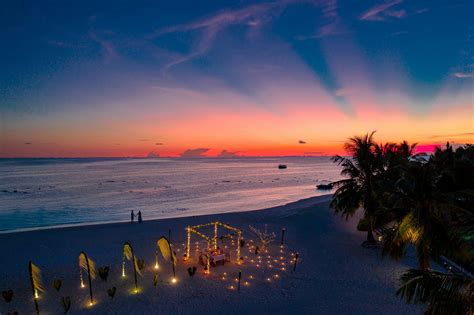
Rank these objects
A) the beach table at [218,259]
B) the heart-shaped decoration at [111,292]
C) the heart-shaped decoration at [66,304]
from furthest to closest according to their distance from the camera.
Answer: the beach table at [218,259]
the heart-shaped decoration at [111,292]
the heart-shaped decoration at [66,304]

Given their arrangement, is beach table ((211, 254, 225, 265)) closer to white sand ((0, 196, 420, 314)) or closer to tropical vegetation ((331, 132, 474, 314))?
white sand ((0, 196, 420, 314))

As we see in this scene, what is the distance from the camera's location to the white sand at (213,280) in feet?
39.2

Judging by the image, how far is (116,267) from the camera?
52.5 ft

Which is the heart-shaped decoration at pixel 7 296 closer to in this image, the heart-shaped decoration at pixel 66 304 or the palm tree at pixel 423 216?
the heart-shaped decoration at pixel 66 304

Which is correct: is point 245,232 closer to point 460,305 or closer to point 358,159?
point 358,159

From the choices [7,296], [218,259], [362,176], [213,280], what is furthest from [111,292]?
[362,176]

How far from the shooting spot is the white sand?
1194 centimetres

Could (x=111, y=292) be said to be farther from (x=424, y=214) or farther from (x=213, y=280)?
(x=424, y=214)

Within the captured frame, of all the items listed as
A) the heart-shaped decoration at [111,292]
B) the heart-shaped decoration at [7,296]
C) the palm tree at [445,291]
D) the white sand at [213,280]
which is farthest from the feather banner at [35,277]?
the palm tree at [445,291]

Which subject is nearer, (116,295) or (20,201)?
(116,295)

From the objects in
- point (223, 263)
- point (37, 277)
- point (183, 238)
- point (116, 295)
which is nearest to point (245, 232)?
point (183, 238)

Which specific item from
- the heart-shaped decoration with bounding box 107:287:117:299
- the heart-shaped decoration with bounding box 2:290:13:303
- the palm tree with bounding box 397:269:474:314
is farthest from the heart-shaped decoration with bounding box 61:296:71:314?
the palm tree with bounding box 397:269:474:314

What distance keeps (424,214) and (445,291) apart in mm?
4063

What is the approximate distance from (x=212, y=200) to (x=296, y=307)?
3752 cm
